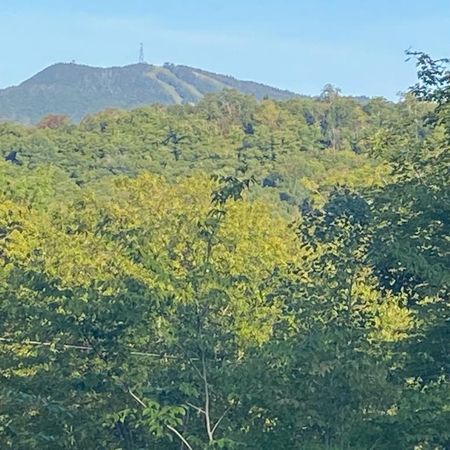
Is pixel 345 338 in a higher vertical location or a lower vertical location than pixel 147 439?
higher

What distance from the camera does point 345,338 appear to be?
4902 millimetres

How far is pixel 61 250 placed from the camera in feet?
69.5

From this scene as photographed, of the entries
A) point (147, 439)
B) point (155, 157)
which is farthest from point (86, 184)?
point (147, 439)

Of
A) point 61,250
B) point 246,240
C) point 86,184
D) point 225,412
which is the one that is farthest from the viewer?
point 86,184

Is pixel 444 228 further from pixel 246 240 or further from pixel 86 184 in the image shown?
pixel 86 184

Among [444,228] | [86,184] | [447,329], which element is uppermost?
[444,228]

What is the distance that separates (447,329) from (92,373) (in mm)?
1919

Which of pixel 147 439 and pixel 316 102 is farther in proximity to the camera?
pixel 316 102

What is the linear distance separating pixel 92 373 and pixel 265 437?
981 mm

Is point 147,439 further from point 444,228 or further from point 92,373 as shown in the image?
point 444,228

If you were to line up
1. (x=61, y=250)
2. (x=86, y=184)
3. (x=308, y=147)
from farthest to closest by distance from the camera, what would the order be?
(x=308, y=147), (x=86, y=184), (x=61, y=250)

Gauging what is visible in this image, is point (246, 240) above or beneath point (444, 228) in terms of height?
beneath

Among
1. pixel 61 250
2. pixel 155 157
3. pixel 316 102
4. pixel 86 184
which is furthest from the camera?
pixel 316 102

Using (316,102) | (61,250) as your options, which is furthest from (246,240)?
(316,102)
